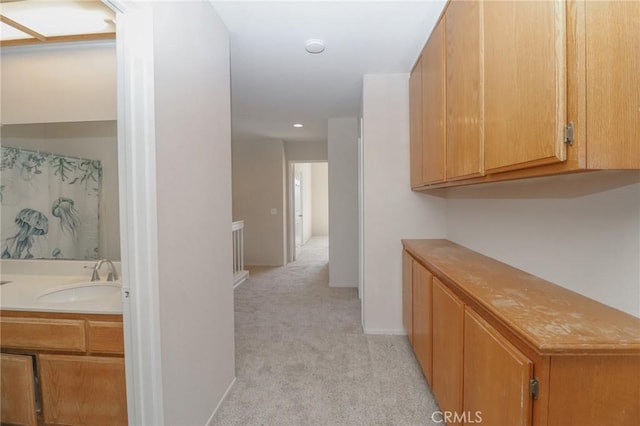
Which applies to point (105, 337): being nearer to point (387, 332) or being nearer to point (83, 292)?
point (83, 292)

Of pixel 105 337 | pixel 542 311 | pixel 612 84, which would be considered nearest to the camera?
pixel 612 84

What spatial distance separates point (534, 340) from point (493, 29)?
1164mm

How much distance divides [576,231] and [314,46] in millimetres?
2000

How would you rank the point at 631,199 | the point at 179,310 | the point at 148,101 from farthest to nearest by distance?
1. the point at 179,310
2. the point at 148,101
3. the point at 631,199

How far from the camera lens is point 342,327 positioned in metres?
3.12

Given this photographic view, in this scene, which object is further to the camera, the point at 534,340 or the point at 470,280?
the point at 470,280

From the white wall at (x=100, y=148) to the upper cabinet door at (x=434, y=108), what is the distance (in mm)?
2149

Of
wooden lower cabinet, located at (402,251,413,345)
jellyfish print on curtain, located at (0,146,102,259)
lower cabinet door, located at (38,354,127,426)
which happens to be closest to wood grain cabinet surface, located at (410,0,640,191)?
wooden lower cabinet, located at (402,251,413,345)

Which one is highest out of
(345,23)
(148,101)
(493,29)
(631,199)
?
(345,23)

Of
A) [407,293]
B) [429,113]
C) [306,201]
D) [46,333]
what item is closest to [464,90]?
[429,113]

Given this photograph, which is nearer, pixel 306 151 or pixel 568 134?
pixel 568 134

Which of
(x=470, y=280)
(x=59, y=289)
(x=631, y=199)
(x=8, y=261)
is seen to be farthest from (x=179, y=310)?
(x=631, y=199)

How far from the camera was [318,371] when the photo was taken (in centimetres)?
Result: 232

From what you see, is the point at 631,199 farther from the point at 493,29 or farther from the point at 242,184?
the point at 242,184
